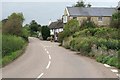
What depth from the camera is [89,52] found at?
3469cm

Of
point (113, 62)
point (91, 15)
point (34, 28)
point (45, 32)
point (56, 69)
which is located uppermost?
point (91, 15)

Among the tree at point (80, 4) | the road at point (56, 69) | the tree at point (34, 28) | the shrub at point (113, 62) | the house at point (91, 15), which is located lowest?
the road at point (56, 69)

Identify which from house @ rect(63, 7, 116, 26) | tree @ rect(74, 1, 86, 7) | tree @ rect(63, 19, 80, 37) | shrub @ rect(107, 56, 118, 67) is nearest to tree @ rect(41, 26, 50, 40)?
tree @ rect(74, 1, 86, 7)

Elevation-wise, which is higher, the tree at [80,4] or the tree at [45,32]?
the tree at [80,4]

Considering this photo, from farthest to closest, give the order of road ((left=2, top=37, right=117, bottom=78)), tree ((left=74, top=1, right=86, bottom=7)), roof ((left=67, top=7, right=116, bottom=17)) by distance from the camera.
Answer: tree ((left=74, top=1, right=86, bottom=7)) → roof ((left=67, top=7, right=116, bottom=17)) → road ((left=2, top=37, right=117, bottom=78))

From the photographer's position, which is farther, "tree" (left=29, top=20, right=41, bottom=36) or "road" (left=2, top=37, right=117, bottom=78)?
"tree" (left=29, top=20, right=41, bottom=36)

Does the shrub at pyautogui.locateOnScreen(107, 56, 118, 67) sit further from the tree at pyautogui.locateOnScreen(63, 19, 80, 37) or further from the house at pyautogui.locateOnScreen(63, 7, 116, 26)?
the house at pyautogui.locateOnScreen(63, 7, 116, 26)

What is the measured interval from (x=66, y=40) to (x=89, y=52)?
23.3 metres

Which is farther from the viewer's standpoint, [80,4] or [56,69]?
[80,4]

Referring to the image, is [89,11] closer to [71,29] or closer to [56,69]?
[71,29]

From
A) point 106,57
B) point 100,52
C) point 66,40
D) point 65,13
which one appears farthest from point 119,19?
point 65,13

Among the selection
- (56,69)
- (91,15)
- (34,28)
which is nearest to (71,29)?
(91,15)

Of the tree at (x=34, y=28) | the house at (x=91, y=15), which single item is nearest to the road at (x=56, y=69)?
the house at (x=91, y=15)

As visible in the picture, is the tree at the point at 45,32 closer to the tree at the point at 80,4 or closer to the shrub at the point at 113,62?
the tree at the point at 80,4
